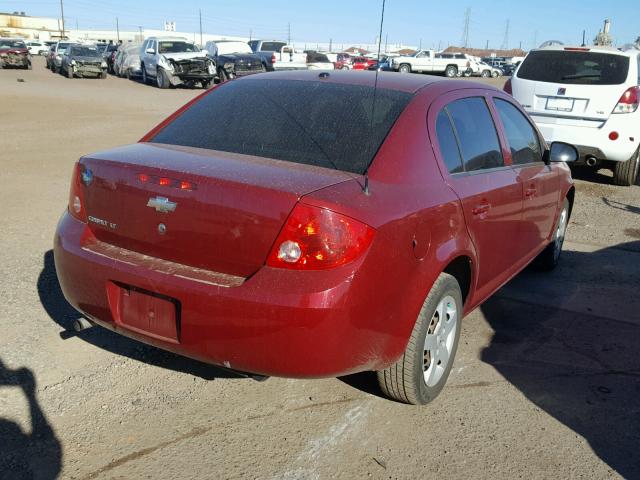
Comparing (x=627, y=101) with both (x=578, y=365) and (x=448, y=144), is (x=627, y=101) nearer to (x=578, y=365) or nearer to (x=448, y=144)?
(x=578, y=365)

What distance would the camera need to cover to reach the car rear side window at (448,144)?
11.4ft

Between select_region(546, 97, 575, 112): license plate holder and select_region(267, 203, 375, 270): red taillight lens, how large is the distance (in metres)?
7.48

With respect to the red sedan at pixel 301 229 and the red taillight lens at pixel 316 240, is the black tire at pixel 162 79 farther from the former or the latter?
the red taillight lens at pixel 316 240

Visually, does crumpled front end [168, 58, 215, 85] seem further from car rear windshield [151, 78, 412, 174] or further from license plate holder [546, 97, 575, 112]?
car rear windshield [151, 78, 412, 174]

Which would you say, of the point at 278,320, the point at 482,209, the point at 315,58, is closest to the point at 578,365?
the point at 482,209

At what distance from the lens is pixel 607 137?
8984 mm

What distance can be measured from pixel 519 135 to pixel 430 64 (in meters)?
45.6

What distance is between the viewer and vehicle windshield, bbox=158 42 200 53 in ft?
90.9

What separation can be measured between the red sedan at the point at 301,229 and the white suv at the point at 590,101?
5.81 meters

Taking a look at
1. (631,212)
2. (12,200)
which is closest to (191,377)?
(12,200)

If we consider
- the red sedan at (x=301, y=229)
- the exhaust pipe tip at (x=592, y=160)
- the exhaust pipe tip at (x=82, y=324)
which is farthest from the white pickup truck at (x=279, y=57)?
the exhaust pipe tip at (x=82, y=324)

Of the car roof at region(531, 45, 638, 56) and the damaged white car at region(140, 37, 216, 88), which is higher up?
the car roof at region(531, 45, 638, 56)

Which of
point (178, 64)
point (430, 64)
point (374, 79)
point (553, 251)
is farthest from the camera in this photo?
point (430, 64)

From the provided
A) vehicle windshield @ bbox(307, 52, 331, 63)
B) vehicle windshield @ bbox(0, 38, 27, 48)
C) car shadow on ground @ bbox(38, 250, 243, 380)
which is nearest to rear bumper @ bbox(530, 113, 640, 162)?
car shadow on ground @ bbox(38, 250, 243, 380)
